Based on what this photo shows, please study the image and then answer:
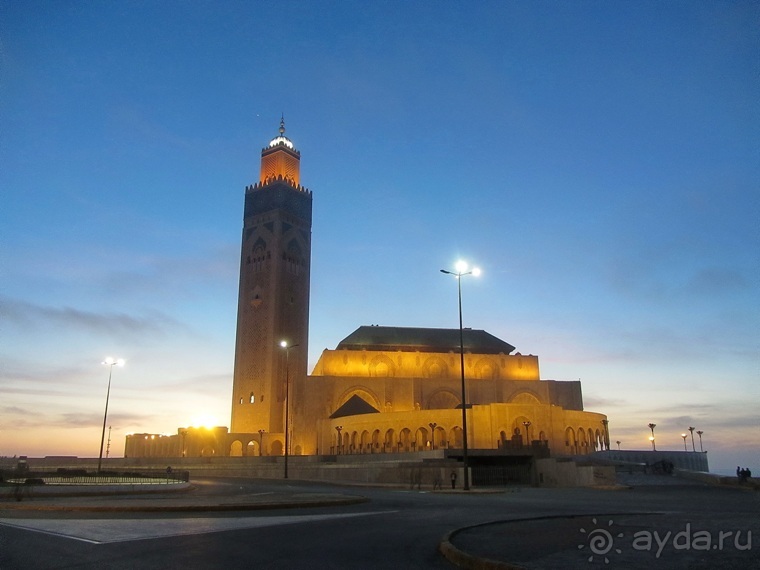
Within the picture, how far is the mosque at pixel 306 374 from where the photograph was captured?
59969mm

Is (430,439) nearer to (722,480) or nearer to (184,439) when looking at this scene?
(722,480)

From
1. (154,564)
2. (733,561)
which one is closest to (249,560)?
(154,564)

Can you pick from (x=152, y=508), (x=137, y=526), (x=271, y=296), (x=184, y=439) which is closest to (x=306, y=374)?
(x=271, y=296)

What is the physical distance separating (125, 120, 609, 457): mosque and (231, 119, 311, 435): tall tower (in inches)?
4.9

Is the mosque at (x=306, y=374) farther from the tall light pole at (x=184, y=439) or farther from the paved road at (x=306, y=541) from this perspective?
the paved road at (x=306, y=541)

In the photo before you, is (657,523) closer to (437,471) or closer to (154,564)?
(154,564)

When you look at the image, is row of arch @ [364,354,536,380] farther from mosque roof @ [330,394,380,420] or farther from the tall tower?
the tall tower

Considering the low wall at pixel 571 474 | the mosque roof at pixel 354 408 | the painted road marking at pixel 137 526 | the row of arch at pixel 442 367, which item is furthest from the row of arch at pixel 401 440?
the painted road marking at pixel 137 526

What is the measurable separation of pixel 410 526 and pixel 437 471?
19.7 meters

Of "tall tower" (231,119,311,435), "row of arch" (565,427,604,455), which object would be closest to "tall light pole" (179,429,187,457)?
"tall tower" (231,119,311,435)

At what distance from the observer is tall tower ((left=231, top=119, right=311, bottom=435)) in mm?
66062

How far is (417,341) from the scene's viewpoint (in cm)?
7231

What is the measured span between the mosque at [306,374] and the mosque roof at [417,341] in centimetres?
14

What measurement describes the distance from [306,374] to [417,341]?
13.9 meters
